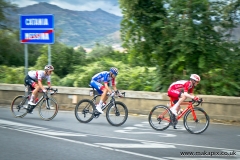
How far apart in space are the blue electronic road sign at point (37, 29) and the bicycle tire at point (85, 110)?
463cm

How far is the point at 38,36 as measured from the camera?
1730 cm

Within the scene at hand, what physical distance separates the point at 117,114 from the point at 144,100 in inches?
109

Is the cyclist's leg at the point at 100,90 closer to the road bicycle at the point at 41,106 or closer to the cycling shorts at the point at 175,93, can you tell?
the road bicycle at the point at 41,106

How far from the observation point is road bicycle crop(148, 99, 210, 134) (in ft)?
37.0

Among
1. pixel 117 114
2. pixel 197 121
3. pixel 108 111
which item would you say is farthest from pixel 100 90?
pixel 197 121

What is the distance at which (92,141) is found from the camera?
10.1m

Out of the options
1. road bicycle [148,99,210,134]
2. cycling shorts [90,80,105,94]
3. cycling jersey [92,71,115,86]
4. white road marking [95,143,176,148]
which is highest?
cycling jersey [92,71,115,86]

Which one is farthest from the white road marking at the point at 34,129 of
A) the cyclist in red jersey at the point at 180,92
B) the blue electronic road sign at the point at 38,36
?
the blue electronic road sign at the point at 38,36

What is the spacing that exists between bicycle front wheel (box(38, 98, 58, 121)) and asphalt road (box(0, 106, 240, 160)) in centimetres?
24

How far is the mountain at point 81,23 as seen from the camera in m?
133

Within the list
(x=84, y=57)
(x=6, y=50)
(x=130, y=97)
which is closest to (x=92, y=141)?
(x=130, y=97)

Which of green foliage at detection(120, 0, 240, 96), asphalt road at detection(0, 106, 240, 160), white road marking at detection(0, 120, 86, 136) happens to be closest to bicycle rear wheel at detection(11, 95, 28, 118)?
asphalt road at detection(0, 106, 240, 160)

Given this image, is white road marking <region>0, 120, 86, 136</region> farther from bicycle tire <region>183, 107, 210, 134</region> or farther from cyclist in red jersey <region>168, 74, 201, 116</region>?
bicycle tire <region>183, 107, 210, 134</region>

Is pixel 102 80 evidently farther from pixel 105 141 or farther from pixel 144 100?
pixel 105 141
